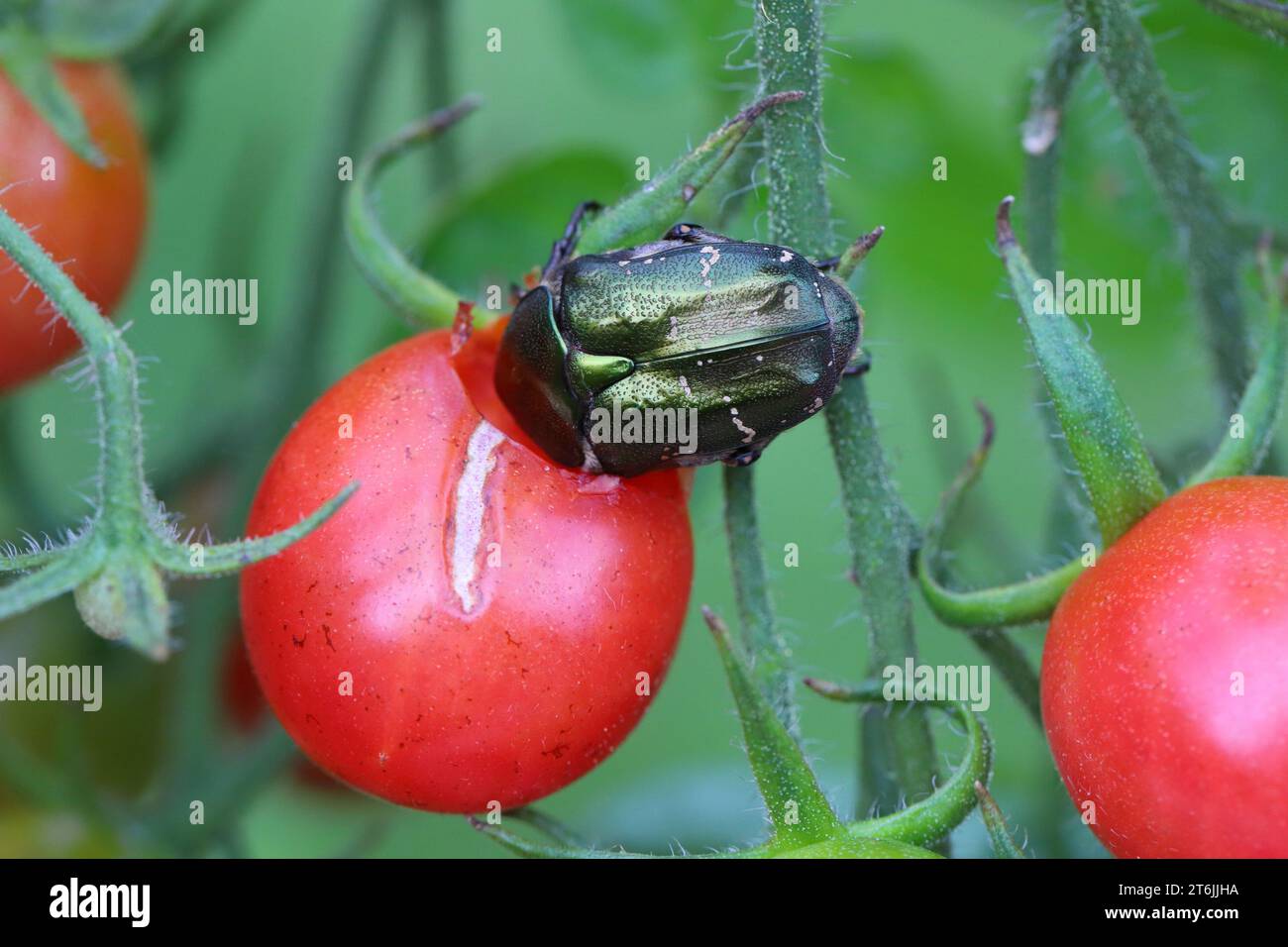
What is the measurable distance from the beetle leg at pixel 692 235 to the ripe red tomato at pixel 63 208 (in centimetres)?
33

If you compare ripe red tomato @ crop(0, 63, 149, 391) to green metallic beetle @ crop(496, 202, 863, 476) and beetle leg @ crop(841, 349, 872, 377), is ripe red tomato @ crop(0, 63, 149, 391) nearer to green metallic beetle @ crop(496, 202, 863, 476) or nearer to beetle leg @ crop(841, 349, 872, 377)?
green metallic beetle @ crop(496, 202, 863, 476)

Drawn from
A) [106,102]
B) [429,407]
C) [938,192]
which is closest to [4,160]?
[106,102]

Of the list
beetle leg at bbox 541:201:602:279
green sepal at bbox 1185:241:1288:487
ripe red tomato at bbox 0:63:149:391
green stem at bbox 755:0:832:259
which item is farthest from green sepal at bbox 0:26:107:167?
green sepal at bbox 1185:241:1288:487

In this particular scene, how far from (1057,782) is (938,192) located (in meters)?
0.53

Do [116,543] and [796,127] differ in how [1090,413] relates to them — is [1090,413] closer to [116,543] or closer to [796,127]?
[796,127]

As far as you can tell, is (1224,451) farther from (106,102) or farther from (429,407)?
(106,102)

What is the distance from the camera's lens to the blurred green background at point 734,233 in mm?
1049

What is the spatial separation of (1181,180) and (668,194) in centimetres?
33

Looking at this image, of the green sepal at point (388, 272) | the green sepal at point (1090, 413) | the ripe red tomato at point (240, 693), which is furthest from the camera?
the ripe red tomato at point (240, 693)

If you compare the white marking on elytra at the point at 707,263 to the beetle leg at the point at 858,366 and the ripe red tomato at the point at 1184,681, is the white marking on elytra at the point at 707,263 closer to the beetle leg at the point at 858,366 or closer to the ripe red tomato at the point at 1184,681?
the beetle leg at the point at 858,366

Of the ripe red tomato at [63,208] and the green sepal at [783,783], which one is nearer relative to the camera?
the green sepal at [783,783]

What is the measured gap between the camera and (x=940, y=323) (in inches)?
50.1

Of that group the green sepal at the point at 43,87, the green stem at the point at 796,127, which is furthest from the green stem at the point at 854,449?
the green sepal at the point at 43,87
